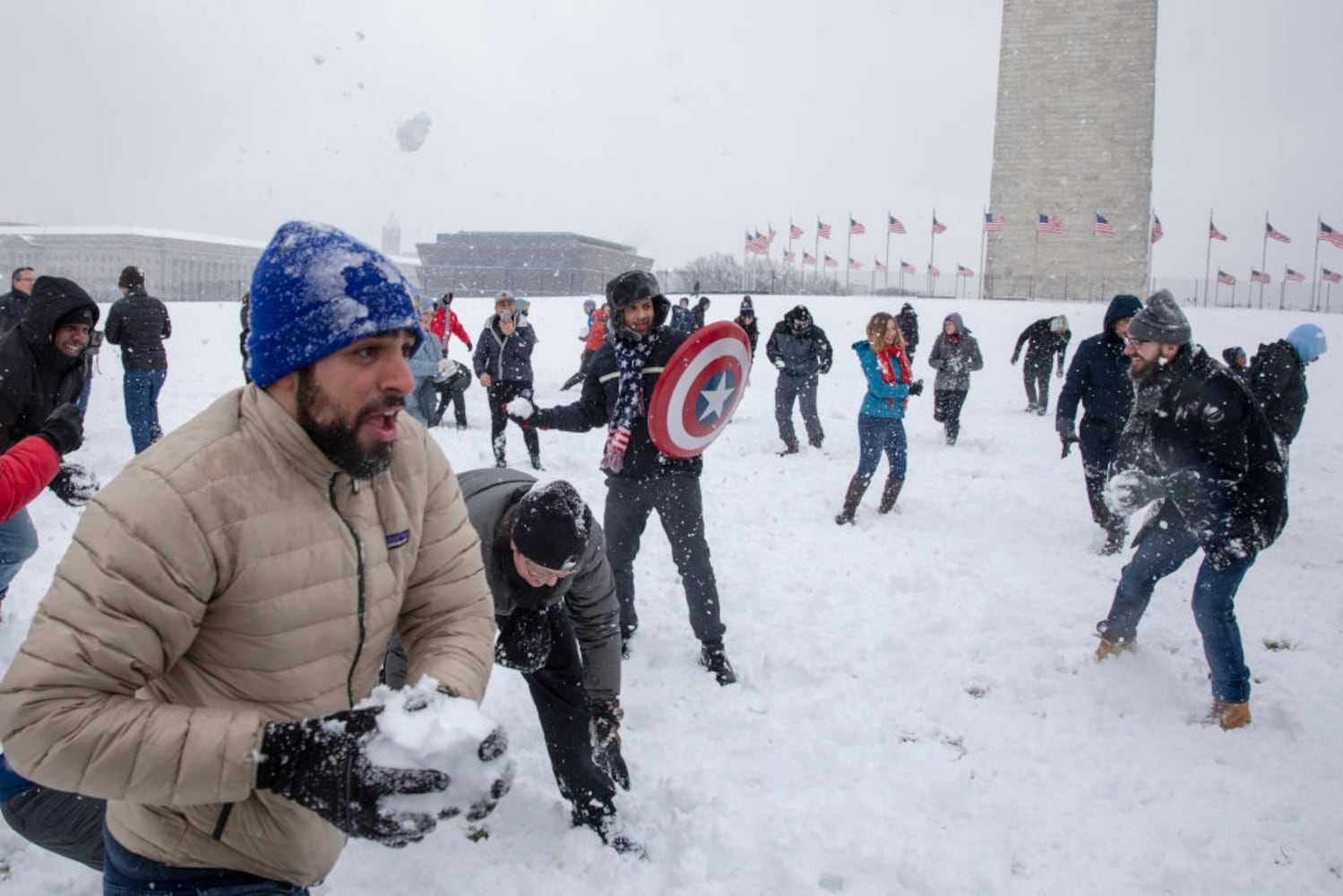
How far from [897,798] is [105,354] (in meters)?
21.1

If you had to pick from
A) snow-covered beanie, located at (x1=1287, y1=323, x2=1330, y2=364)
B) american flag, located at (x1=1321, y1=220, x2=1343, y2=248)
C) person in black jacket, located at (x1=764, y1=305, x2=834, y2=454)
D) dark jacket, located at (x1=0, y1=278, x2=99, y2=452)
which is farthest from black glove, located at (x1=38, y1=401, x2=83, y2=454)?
american flag, located at (x1=1321, y1=220, x2=1343, y2=248)

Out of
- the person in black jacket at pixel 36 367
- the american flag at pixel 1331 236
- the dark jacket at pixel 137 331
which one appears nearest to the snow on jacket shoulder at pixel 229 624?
the person in black jacket at pixel 36 367

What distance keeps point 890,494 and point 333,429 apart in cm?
656

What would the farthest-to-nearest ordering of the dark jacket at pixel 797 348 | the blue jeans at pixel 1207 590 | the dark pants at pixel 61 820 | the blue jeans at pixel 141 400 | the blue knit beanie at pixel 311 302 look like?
1. the dark jacket at pixel 797 348
2. the blue jeans at pixel 141 400
3. the blue jeans at pixel 1207 590
4. the dark pants at pixel 61 820
5. the blue knit beanie at pixel 311 302

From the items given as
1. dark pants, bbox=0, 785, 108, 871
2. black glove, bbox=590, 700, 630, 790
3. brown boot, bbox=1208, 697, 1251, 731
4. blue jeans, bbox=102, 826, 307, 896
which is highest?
blue jeans, bbox=102, 826, 307, 896

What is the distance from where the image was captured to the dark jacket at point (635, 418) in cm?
408

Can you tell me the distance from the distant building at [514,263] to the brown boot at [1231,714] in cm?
5057

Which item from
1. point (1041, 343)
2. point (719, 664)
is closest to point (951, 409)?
point (1041, 343)

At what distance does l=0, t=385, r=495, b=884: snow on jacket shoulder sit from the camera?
120 cm

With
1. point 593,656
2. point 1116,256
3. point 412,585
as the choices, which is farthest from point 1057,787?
point 1116,256

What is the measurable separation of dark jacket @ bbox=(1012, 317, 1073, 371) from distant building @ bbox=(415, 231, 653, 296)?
136 feet

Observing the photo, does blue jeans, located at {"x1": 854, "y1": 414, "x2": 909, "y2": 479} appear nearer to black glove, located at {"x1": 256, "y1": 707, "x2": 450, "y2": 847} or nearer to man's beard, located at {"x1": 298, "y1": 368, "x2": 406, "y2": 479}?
man's beard, located at {"x1": 298, "y1": 368, "x2": 406, "y2": 479}

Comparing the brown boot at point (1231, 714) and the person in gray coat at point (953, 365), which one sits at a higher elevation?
the person in gray coat at point (953, 365)

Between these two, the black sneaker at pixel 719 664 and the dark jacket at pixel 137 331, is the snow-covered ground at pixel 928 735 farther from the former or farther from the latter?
the dark jacket at pixel 137 331
